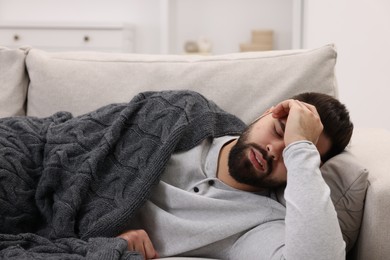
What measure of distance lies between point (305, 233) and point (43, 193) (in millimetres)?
679

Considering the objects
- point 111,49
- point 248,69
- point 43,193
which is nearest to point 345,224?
point 248,69

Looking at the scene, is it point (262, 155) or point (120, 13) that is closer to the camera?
point (262, 155)

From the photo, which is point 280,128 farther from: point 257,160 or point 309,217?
point 309,217

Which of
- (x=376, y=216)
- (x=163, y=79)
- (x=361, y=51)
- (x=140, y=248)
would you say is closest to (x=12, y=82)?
(x=163, y=79)

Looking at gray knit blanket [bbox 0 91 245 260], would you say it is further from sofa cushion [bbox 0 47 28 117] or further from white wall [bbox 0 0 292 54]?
white wall [bbox 0 0 292 54]

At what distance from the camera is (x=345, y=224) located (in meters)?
1.27

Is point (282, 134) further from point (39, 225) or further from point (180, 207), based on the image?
point (39, 225)

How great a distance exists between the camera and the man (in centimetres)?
127

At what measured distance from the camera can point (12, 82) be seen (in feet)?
5.99

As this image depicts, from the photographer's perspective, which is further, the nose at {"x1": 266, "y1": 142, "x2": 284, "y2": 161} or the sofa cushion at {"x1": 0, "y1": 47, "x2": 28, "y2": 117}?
the sofa cushion at {"x1": 0, "y1": 47, "x2": 28, "y2": 117}

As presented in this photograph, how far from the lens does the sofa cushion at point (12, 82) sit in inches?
71.2

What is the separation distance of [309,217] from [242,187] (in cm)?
33

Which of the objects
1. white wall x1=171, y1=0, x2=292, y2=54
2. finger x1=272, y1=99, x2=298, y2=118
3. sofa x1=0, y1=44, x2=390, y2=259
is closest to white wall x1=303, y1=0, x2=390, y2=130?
white wall x1=171, y1=0, x2=292, y2=54

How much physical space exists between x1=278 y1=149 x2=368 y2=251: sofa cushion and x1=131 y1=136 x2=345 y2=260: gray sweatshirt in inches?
4.1
